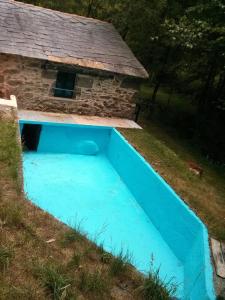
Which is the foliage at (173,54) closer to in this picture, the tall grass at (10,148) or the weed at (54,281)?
the tall grass at (10,148)

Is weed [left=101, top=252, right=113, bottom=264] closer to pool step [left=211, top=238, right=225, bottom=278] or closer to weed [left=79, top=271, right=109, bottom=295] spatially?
weed [left=79, top=271, right=109, bottom=295]

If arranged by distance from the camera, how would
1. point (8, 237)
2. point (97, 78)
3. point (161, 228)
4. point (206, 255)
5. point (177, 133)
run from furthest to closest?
point (177, 133), point (97, 78), point (161, 228), point (206, 255), point (8, 237)

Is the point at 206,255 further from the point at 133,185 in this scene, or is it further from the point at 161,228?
the point at 133,185

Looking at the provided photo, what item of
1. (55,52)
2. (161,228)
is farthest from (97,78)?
(161,228)

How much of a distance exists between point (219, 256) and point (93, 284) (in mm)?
3174

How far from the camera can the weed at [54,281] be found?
3.90m

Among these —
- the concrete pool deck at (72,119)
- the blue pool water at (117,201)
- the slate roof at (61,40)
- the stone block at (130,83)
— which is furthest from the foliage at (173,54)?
the blue pool water at (117,201)

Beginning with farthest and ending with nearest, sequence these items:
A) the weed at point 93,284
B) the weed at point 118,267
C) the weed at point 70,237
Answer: the weed at point 70,237 < the weed at point 118,267 < the weed at point 93,284

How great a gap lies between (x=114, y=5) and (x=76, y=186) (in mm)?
11676

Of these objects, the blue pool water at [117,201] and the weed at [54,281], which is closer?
the weed at [54,281]

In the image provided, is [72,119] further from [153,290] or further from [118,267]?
[153,290]

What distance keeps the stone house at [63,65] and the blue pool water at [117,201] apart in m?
1.49

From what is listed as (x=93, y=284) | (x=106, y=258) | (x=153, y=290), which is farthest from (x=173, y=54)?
(x=93, y=284)

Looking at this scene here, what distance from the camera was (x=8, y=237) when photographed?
15.2 ft
